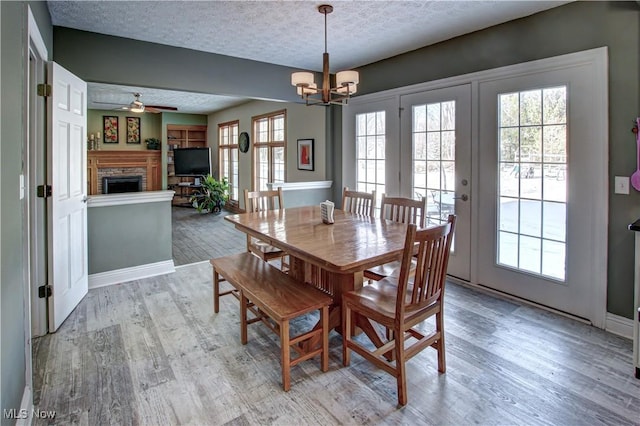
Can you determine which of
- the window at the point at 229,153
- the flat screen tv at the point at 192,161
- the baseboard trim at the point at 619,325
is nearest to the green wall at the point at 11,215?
the baseboard trim at the point at 619,325

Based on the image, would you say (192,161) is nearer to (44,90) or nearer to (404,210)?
(44,90)

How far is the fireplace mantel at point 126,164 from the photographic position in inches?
339

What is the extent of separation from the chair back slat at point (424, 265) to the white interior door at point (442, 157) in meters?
1.79

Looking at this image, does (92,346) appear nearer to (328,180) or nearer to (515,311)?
(515,311)

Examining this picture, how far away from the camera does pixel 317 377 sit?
215cm

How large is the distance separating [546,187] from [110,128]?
9.50m

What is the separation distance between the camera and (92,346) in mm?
2539

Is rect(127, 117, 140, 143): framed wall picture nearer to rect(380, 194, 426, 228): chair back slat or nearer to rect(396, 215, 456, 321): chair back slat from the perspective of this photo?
rect(380, 194, 426, 228): chair back slat

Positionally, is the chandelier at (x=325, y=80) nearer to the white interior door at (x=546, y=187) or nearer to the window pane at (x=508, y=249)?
the white interior door at (x=546, y=187)

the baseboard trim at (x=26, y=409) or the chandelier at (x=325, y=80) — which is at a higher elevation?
the chandelier at (x=325, y=80)

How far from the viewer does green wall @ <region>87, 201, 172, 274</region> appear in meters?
3.66

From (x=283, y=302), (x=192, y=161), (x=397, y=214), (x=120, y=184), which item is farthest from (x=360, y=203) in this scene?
(x=120, y=184)

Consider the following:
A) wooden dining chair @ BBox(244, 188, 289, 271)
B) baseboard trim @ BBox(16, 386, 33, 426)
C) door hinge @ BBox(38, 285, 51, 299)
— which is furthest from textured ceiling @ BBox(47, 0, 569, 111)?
baseboard trim @ BBox(16, 386, 33, 426)

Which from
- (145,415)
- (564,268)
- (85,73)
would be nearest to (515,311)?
(564,268)
